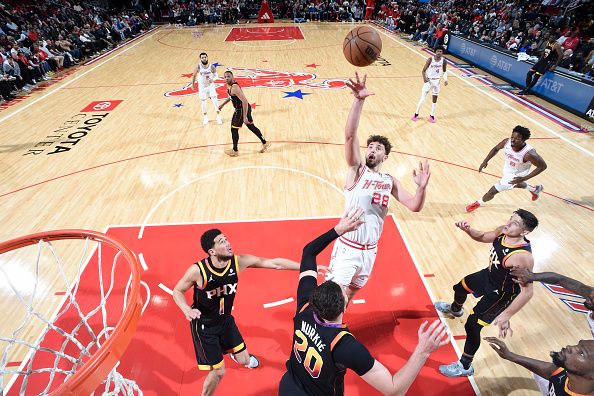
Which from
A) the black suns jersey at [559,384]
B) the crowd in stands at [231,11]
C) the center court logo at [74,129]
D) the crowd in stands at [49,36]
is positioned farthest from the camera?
the crowd in stands at [231,11]

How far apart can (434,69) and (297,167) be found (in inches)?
190

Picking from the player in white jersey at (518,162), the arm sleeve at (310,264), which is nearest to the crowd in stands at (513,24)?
the player in white jersey at (518,162)

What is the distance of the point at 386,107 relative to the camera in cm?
1165

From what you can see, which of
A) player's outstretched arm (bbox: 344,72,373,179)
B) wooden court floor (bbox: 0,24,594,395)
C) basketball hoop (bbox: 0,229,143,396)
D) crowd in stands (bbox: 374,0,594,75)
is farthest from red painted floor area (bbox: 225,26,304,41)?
player's outstretched arm (bbox: 344,72,373,179)

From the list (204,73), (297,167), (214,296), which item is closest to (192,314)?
(214,296)

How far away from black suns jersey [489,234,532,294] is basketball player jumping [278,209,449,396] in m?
1.67

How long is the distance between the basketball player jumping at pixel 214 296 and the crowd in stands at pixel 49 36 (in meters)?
13.8

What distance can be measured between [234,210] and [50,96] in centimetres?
1070

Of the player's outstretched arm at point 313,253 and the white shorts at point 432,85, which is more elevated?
the player's outstretched arm at point 313,253

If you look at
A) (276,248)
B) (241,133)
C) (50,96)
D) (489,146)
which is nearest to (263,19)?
(50,96)

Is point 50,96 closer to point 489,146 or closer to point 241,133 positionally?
point 241,133

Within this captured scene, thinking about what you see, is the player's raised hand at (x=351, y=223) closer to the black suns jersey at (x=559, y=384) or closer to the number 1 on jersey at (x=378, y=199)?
the number 1 on jersey at (x=378, y=199)

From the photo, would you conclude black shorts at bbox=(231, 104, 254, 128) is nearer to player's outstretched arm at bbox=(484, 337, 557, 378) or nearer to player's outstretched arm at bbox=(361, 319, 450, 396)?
player's outstretched arm at bbox=(484, 337, 557, 378)

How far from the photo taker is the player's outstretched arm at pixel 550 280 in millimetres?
3285
